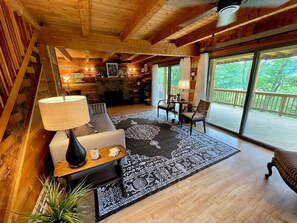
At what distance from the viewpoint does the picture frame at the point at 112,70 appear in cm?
660

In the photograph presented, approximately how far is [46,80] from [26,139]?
5.45ft

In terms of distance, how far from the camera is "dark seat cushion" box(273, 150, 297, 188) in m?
1.41

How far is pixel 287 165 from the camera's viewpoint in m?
1.50

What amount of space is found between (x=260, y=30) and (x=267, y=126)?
231 centimetres

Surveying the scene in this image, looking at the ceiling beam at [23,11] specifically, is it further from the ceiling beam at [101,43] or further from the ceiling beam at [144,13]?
the ceiling beam at [144,13]

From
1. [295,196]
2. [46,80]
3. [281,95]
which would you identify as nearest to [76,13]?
[46,80]

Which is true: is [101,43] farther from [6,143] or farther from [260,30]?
[260,30]

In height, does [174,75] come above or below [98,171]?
above

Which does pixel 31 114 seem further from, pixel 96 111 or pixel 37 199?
pixel 96 111

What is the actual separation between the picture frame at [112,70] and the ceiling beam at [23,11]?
4.36 metres

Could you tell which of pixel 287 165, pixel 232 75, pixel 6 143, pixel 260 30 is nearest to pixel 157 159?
pixel 287 165

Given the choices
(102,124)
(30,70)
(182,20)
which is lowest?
(102,124)

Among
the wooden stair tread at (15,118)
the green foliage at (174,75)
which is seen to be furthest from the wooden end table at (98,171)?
the green foliage at (174,75)

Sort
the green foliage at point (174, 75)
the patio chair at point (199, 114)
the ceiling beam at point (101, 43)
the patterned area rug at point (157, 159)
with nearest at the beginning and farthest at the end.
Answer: the patterned area rug at point (157, 159)
the ceiling beam at point (101, 43)
the patio chair at point (199, 114)
the green foliage at point (174, 75)
